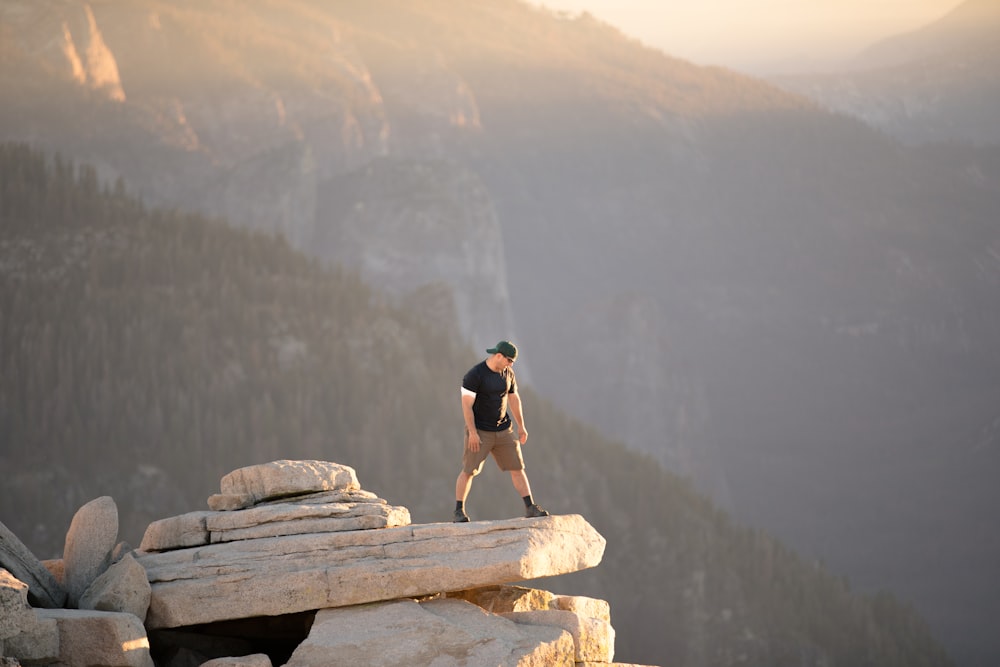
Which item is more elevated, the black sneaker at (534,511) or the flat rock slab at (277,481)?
the black sneaker at (534,511)

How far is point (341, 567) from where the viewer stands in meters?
22.0

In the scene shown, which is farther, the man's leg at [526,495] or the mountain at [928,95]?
the mountain at [928,95]

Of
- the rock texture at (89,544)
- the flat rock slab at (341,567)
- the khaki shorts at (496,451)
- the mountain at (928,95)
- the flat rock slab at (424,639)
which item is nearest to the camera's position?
the flat rock slab at (424,639)

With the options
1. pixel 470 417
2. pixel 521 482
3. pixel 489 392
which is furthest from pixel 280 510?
pixel 521 482

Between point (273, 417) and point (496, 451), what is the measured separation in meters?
52.2

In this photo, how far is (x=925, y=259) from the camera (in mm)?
151125

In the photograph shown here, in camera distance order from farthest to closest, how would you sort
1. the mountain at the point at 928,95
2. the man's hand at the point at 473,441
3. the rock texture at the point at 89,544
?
the mountain at the point at 928,95 → the man's hand at the point at 473,441 → the rock texture at the point at 89,544

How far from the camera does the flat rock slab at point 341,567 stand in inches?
857

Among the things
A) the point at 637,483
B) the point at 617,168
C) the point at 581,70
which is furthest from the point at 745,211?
the point at 637,483

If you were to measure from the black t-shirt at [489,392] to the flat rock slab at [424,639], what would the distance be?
10.4 feet

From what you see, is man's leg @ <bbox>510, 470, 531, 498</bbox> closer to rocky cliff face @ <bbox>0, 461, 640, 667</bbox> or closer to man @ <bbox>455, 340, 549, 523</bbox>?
man @ <bbox>455, 340, 549, 523</bbox>

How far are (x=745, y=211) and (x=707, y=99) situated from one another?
55.7ft

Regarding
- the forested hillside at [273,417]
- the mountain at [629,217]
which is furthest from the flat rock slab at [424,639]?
the mountain at [629,217]

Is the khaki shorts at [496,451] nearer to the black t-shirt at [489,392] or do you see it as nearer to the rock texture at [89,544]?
the black t-shirt at [489,392]
